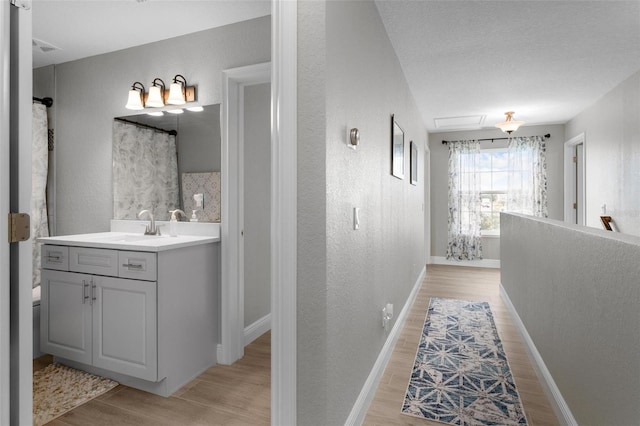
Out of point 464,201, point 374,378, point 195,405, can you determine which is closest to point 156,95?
point 195,405

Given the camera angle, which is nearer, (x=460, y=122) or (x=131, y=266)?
(x=131, y=266)

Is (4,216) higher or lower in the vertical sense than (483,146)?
lower

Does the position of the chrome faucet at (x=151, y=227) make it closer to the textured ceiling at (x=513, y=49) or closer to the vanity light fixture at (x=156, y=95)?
the vanity light fixture at (x=156, y=95)

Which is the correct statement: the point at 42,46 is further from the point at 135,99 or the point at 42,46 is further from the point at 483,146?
the point at 483,146

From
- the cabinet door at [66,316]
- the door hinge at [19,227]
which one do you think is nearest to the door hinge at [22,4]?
the door hinge at [19,227]

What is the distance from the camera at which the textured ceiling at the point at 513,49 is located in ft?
8.29

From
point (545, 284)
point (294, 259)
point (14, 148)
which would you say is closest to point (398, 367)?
point (545, 284)

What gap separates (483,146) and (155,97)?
18.4 ft

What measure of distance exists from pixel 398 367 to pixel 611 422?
1465mm

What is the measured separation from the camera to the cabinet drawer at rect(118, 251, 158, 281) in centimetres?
221

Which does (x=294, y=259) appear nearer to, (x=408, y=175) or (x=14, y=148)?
(x=14, y=148)

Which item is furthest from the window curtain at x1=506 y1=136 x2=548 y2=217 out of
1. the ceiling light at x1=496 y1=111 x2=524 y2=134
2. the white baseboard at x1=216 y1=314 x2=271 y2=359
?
the white baseboard at x1=216 y1=314 x2=271 y2=359

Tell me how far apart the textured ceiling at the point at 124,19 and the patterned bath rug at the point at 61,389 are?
8.19 feet

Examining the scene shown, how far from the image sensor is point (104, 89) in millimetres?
3230
